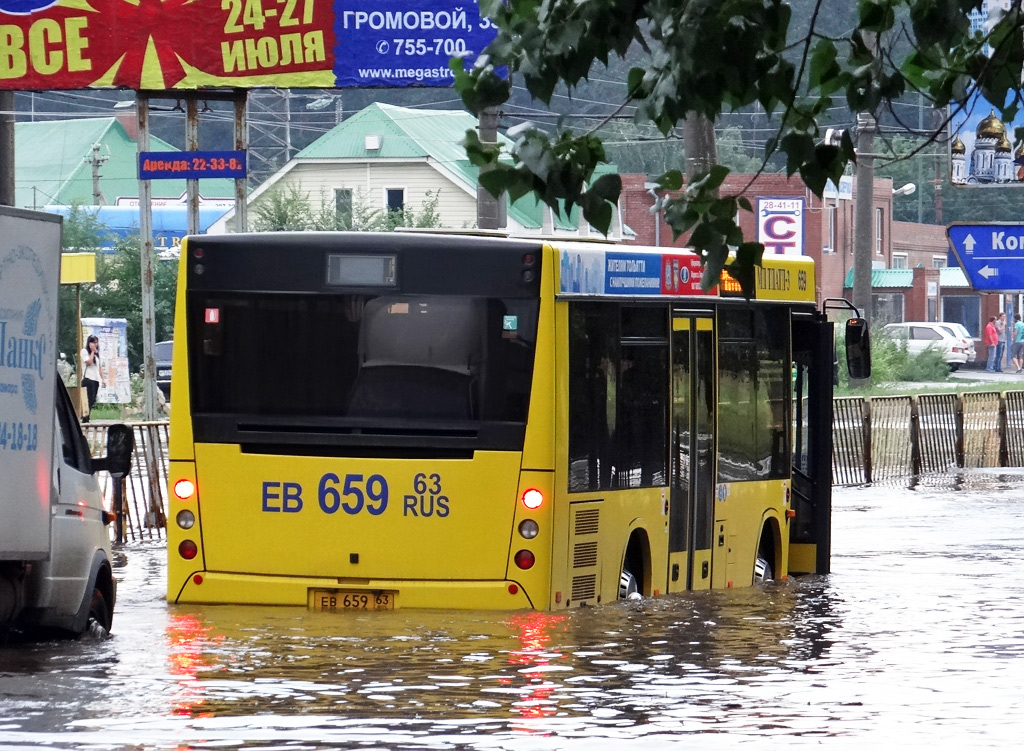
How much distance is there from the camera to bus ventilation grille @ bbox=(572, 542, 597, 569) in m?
12.7

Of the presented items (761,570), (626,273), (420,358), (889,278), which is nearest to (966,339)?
(889,278)

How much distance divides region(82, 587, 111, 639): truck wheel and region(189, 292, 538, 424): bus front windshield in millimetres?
1313

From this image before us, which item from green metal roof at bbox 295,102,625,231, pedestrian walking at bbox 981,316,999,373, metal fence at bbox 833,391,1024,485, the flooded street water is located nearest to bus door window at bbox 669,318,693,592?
the flooded street water

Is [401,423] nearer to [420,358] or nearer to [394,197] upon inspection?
[420,358]

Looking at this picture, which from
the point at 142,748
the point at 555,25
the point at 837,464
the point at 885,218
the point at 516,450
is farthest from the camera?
the point at 885,218

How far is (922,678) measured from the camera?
10.9 m

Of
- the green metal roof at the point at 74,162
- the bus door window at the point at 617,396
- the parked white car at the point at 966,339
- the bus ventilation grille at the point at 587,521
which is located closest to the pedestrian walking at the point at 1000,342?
the parked white car at the point at 966,339

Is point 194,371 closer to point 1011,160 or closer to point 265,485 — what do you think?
point 265,485

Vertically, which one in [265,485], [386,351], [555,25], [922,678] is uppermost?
[555,25]

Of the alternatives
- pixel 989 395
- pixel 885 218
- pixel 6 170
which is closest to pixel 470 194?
pixel 885 218

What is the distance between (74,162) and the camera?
3932 inches

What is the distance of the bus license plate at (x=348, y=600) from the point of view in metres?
12.5

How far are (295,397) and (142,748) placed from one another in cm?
456

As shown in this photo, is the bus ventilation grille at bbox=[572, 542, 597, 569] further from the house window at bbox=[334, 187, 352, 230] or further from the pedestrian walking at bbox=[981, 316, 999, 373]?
the pedestrian walking at bbox=[981, 316, 999, 373]
